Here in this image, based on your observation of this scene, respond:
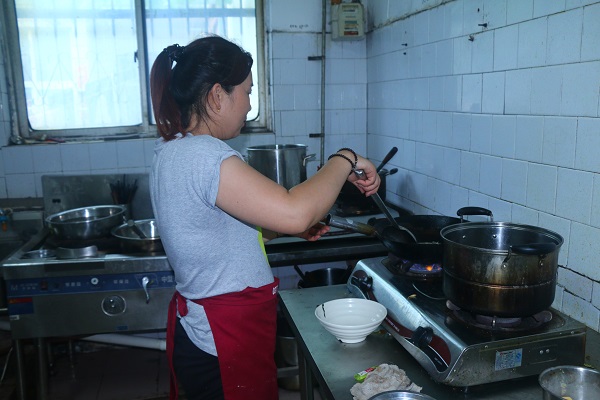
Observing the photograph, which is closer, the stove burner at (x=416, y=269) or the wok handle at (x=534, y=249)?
the wok handle at (x=534, y=249)

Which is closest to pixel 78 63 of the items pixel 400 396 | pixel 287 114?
pixel 287 114

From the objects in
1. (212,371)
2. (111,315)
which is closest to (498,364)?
(212,371)

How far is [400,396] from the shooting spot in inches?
43.3

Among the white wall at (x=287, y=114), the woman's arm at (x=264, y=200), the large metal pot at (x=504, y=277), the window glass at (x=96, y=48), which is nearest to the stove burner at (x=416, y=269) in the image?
the large metal pot at (x=504, y=277)

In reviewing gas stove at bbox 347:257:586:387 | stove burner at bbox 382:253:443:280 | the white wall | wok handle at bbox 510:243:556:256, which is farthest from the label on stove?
the white wall

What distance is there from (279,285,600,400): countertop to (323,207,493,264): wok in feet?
0.80

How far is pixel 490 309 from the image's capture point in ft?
3.84

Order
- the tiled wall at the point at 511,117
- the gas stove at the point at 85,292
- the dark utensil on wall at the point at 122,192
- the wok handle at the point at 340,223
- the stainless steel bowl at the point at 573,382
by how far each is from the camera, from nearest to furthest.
Result: the stainless steel bowl at the point at 573,382
the tiled wall at the point at 511,117
the wok handle at the point at 340,223
the gas stove at the point at 85,292
the dark utensil on wall at the point at 122,192

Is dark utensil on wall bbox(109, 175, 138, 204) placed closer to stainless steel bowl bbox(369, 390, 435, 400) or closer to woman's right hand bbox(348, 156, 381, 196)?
woman's right hand bbox(348, 156, 381, 196)

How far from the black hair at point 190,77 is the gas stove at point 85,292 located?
→ 1102mm

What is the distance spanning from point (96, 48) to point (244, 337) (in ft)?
7.31

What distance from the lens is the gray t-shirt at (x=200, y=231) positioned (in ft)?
3.72

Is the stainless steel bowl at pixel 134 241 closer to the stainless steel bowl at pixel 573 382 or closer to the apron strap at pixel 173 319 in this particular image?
the apron strap at pixel 173 319

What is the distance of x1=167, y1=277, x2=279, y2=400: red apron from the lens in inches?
52.0
